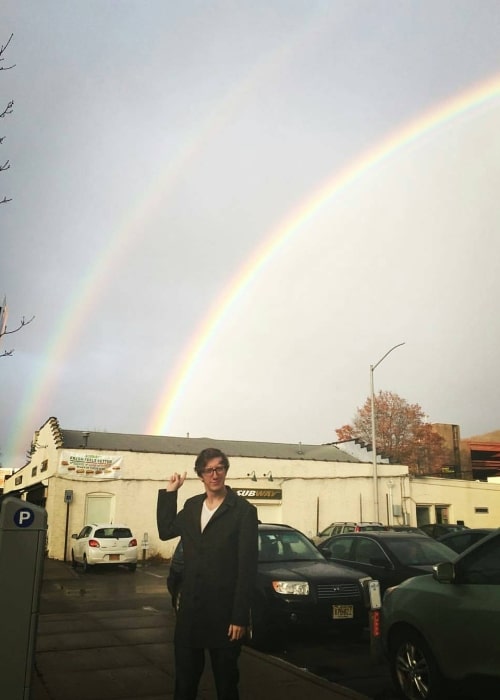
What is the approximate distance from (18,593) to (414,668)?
3753 millimetres

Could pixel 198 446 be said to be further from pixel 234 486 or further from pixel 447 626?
pixel 447 626

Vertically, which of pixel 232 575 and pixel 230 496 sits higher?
pixel 230 496

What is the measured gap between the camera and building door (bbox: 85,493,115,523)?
88.3 ft

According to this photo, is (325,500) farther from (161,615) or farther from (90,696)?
(90,696)

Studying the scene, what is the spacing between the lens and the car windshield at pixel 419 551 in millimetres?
10133


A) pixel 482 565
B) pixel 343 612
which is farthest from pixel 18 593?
pixel 343 612

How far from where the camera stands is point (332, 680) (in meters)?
6.70

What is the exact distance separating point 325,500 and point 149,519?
8945 mm

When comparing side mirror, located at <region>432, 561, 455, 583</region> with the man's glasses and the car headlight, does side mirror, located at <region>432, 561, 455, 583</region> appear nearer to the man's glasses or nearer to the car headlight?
the man's glasses

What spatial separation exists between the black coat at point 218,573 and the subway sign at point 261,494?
2593 cm

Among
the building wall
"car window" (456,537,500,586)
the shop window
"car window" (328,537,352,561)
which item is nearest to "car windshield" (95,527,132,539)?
"car window" (328,537,352,561)

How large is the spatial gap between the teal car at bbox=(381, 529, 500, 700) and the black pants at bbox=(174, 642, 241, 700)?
2.02 metres

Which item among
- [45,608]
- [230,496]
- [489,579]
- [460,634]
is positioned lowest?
[45,608]

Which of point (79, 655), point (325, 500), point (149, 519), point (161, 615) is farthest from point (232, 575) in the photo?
point (325, 500)
